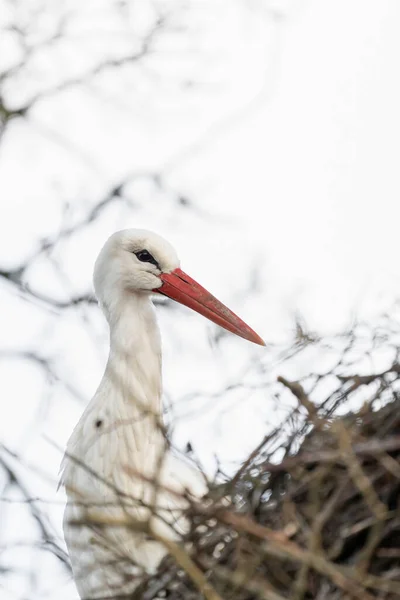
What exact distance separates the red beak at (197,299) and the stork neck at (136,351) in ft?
0.43

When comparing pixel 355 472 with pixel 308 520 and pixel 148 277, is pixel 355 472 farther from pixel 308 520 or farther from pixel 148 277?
pixel 148 277

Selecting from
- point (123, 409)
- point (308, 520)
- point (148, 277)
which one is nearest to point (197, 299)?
point (148, 277)

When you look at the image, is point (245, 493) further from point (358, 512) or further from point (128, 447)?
point (128, 447)

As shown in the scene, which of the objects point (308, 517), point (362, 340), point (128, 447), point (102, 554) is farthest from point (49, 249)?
point (308, 517)

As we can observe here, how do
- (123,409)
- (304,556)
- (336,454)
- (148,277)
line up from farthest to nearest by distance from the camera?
(148,277) → (123,409) → (336,454) → (304,556)

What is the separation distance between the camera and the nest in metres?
2.10

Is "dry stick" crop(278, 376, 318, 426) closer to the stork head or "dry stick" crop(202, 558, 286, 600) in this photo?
"dry stick" crop(202, 558, 286, 600)

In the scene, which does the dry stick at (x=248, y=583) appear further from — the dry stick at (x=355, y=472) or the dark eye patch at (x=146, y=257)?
the dark eye patch at (x=146, y=257)

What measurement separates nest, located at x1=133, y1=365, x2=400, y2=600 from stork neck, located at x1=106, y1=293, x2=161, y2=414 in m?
1.50

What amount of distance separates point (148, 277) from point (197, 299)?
222 mm

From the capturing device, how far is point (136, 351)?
4094 mm

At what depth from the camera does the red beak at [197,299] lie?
13.9ft

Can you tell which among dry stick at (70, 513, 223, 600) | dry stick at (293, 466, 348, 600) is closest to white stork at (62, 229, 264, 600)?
dry stick at (293, 466, 348, 600)

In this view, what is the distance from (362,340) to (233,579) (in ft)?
2.91
